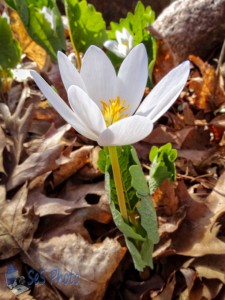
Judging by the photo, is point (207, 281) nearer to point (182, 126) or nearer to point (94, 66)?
point (94, 66)

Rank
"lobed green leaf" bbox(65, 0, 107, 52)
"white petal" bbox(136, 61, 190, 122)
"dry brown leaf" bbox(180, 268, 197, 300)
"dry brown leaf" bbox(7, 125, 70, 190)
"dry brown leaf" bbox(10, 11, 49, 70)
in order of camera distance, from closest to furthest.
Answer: "white petal" bbox(136, 61, 190, 122)
"dry brown leaf" bbox(180, 268, 197, 300)
"dry brown leaf" bbox(7, 125, 70, 190)
"lobed green leaf" bbox(65, 0, 107, 52)
"dry brown leaf" bbox(10, 11, 49, 70)

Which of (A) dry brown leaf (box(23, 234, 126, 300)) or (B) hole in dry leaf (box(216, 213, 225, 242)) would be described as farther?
(B) hole in dry leaf (box(216, 213, 225, 242))

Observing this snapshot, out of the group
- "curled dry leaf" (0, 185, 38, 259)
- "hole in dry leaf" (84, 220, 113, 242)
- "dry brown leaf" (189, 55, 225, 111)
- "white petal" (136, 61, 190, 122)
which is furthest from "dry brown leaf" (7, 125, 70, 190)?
"dry brown leaf" (189, 55, 225, 111)

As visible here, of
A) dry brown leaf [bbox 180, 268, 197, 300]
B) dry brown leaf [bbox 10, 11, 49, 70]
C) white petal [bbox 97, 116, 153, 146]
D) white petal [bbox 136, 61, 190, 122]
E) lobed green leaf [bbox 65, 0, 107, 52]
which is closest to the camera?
white petal [bbox 97, 116, 153, 146]

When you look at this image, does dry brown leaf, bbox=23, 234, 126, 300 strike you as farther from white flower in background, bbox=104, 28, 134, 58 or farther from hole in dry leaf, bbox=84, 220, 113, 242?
white flower in background, bbox=104, 28, 134, 58

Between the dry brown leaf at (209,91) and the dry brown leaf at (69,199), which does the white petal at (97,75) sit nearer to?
the dry brown leaf at (69,199)

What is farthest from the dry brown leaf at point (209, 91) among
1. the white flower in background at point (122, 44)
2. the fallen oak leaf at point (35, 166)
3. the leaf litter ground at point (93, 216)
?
the fallen oak leaf at point (35, 166)
